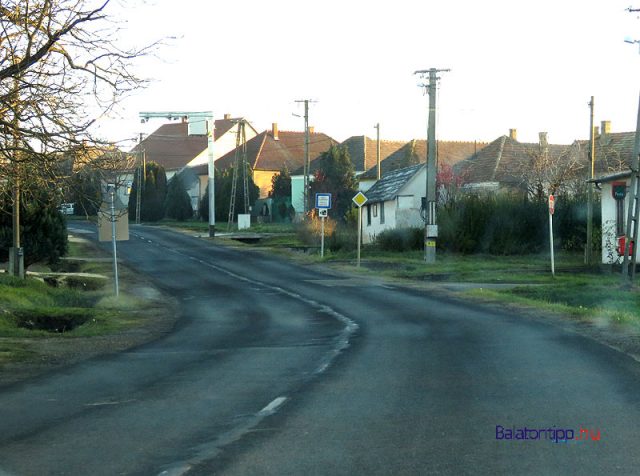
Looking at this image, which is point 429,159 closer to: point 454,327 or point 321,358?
point 454,327

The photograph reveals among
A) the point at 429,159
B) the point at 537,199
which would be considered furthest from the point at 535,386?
the point at 537,199

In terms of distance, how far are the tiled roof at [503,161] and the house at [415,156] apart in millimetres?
6995

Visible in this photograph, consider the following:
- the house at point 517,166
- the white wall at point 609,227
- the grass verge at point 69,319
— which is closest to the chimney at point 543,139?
the house at point 517,166

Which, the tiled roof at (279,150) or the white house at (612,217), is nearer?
the white house at (612,217)

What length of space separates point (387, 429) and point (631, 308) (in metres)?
15.1

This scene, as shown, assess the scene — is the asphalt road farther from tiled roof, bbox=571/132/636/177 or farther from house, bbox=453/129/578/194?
house, bbox=453/129/578/194

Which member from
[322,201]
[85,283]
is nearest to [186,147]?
[322,201]

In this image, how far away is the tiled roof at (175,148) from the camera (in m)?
107

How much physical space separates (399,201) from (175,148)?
193 feet

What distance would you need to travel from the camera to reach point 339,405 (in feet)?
31.3

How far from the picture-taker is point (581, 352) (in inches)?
533

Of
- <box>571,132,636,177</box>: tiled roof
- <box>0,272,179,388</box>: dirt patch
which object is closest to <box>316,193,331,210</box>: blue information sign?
<box>0,272,179,388</box>: dirt patch

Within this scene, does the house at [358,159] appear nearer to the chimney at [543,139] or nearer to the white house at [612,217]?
the chimney at [543,139]

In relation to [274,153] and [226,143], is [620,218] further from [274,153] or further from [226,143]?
[226,143]
